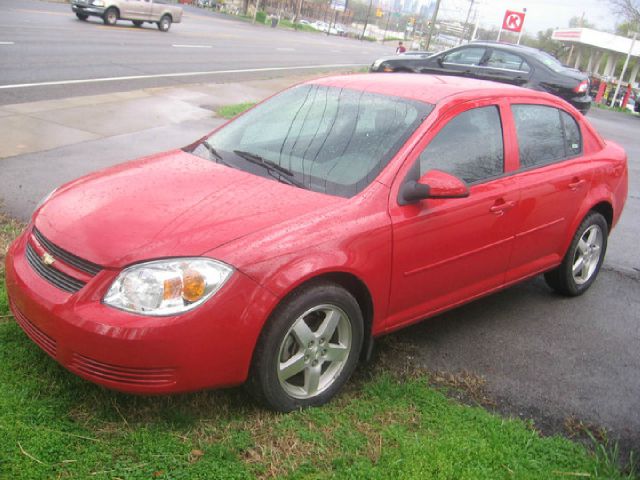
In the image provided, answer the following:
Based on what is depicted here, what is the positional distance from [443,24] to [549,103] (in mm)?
59110

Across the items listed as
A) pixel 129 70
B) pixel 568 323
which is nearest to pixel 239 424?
pixel 568 323

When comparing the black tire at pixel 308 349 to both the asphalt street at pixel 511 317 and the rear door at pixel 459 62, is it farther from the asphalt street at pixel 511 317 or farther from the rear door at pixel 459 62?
the rear door at pixel 459 62

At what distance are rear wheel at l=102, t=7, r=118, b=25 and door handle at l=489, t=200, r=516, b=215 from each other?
24.8m

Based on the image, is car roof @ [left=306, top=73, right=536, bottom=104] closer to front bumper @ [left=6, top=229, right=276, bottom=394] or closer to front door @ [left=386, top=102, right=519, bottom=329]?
front door @ [left=386, top=102, right=519, bottom=329]

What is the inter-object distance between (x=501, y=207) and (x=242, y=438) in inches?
84.9

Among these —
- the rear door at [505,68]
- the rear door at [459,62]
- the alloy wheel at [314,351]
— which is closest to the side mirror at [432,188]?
the alloy wheel at [314,351]

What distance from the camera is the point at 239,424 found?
3.19m

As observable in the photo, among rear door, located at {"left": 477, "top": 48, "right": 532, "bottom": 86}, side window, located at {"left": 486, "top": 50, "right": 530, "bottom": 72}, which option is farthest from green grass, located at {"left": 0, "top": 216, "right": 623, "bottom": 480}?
side window, located at {"left": 486, "top": 50, "right": 530, "bottom": 72}

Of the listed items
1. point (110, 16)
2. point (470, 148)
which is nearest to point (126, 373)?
point (470, 148)

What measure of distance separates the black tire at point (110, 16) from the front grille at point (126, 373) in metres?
25.5

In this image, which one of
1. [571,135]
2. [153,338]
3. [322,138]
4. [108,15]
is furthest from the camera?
[108,15]

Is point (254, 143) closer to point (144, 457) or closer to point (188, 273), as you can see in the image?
point (188, 273)

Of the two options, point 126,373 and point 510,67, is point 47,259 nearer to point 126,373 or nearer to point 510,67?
point 126,373

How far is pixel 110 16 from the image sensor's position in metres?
26.1
